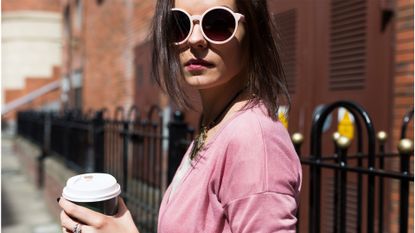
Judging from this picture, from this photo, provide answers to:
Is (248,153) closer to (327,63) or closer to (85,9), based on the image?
(327,63)

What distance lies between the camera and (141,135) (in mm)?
4000

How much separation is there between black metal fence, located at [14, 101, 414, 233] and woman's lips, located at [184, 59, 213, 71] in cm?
93

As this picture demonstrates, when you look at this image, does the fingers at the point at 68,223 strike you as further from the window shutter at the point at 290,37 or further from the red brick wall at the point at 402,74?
the window shutter at the point at 290,37

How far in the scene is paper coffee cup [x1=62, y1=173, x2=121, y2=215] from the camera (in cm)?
109

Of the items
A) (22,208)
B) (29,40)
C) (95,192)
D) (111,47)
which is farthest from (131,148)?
(29,40)

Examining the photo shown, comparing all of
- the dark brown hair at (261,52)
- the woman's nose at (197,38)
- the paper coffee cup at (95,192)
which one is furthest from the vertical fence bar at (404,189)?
the paper coffee cup at (95,192)

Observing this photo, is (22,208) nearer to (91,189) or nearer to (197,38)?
(91,189)

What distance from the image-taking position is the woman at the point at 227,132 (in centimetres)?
93

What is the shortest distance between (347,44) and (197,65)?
2498 mm

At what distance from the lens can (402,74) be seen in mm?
3000

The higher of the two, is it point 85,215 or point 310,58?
point 310,58

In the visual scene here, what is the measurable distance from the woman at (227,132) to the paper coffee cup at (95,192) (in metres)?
0.02

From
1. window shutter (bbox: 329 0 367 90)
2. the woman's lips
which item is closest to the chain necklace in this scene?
the woman's lips

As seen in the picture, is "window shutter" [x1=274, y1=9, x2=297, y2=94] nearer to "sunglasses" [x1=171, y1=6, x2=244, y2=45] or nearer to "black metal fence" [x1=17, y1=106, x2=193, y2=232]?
"black metal fence" [x1=17, y1=106, x2=193, y2=232]
